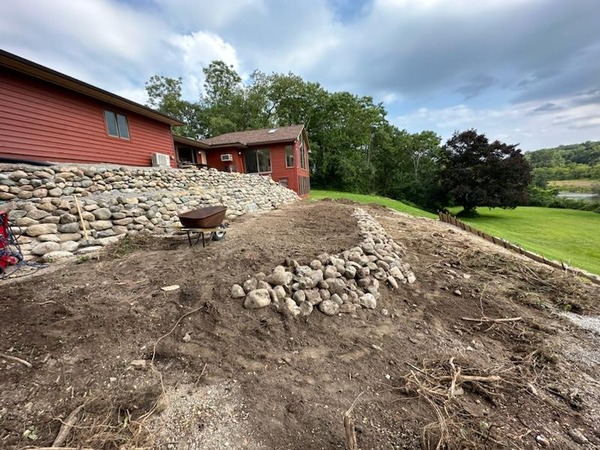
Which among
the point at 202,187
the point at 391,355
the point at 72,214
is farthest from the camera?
the point at 202,187

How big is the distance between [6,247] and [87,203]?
6.42ft

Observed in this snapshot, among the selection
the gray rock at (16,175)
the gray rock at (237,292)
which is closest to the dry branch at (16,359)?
the gray rock at (237,292)

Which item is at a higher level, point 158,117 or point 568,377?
point 158,117

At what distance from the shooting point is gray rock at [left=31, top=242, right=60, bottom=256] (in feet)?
15.5

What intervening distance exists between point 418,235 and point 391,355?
5255mm

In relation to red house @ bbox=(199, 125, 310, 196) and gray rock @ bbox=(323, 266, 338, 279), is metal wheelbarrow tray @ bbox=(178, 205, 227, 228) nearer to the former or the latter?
gray rock @ bbox=(323, 266, 338, 279)

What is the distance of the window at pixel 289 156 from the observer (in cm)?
1800

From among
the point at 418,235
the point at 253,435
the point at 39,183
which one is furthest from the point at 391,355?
the point at 39,183

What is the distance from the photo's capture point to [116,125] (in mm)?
9898

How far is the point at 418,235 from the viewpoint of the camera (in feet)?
23.4

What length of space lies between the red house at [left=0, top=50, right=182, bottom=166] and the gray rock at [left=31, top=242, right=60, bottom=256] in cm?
388

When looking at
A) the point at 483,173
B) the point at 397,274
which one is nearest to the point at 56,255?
the point at 397,274

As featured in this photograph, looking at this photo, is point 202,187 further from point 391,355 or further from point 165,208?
point 391,355

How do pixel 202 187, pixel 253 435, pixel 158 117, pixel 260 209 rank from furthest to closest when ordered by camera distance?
pixel 158 117, pixel 260 209, pixel 202 187, pixel 253 435
